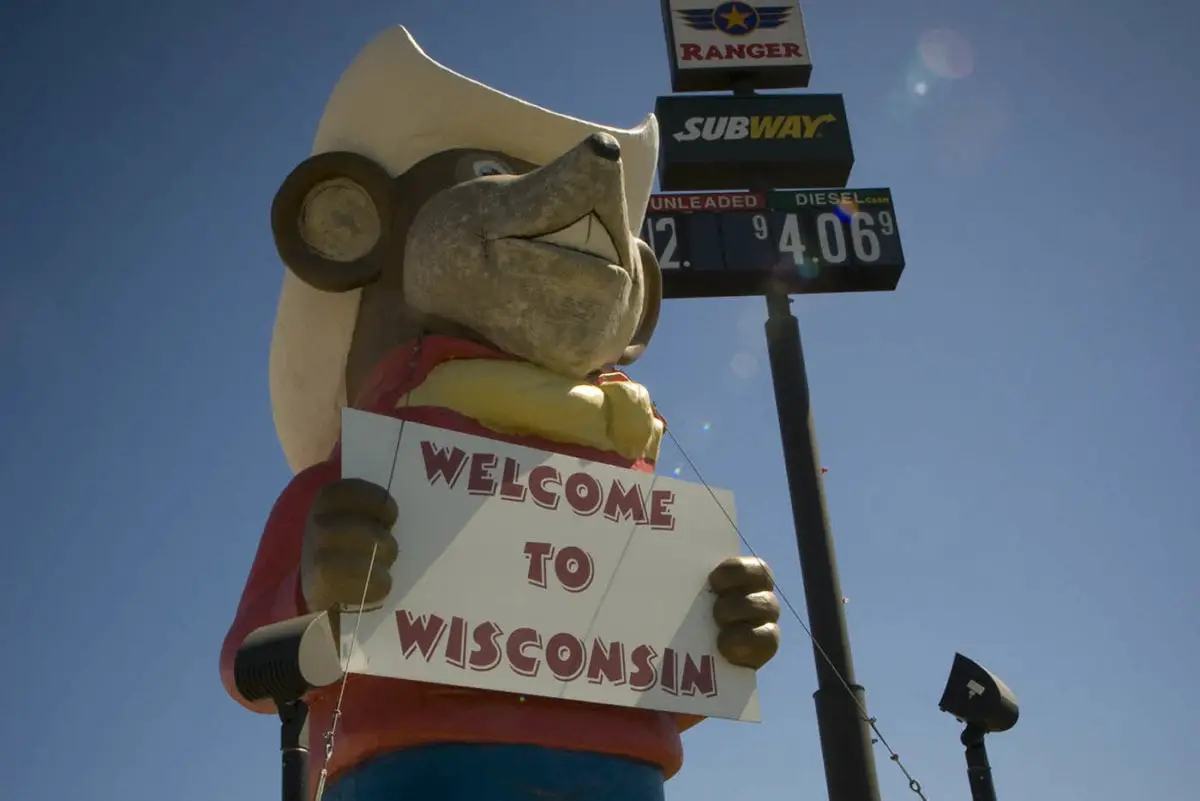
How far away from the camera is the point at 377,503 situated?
8.80ft

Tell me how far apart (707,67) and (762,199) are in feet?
4.10

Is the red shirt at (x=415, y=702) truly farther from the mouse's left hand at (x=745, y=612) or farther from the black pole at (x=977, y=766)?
the black pole at (x=977, y=766)

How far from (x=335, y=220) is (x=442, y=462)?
3.20 feet

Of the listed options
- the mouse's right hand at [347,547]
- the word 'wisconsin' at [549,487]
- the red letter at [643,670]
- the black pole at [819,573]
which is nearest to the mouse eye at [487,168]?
the word 'wisconsin' at [549,487]

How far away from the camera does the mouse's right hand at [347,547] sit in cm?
259

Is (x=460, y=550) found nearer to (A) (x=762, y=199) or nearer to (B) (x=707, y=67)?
(A) (x=762, y=199)

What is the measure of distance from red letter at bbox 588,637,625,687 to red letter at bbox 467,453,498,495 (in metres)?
0.46

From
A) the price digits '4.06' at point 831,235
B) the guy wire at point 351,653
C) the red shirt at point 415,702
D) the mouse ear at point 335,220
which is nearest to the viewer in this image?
the guy wire at point 351,653

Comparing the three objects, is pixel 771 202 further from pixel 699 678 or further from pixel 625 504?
pixel 699 678

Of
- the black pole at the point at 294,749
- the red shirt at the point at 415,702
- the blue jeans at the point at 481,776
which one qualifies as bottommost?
the black pole at the point at 294,749

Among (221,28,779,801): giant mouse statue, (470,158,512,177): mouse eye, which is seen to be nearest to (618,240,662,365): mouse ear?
(221,28,779,801): giant mouse statue

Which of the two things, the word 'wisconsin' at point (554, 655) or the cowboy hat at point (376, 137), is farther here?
the cowboy hat at point (376, 137)

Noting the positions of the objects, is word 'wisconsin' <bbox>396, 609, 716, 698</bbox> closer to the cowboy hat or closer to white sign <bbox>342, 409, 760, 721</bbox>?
white sign <bbox>342, 409, 760, 721</bbox>

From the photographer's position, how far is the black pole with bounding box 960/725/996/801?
2.74m
